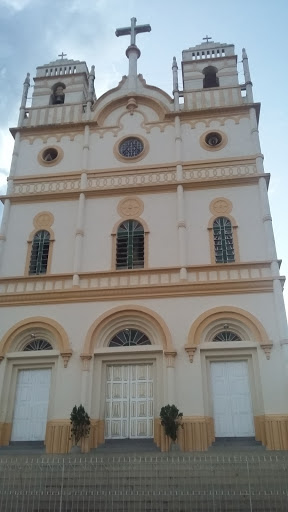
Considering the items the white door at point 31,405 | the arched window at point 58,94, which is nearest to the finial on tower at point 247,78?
the arched window at point 58,94

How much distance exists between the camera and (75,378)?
15805mm

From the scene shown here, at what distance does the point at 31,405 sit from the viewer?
630 inches

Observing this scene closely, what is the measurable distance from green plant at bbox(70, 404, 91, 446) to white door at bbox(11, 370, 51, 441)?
58.8 inches

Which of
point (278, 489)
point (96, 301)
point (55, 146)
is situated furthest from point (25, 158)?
point (278, 489)

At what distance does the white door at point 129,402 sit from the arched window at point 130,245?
382cm

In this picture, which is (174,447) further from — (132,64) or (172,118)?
(132,64)

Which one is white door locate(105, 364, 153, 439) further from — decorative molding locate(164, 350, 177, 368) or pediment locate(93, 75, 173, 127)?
pediment locate(93, 75, 173, 127)

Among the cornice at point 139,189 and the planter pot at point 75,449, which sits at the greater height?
the cornice at point 139,189

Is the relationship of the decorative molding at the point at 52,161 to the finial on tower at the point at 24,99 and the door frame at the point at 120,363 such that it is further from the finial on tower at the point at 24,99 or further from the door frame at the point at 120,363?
the door frame at the point at 120,363

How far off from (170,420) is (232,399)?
7.54 ft

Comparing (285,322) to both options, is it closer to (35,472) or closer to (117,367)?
(117,367)

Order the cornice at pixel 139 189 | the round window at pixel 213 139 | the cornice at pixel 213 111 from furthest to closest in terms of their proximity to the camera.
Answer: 1. the cornice at pixel 213 111
2. the round window at pixel 213 139
3. the cornice at pixel 139 189

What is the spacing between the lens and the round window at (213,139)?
65.5 ft

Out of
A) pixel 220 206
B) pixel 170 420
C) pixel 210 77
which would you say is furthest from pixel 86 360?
pixel 210 77
